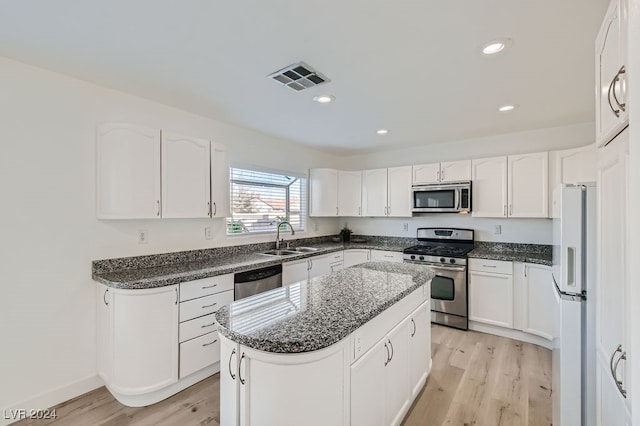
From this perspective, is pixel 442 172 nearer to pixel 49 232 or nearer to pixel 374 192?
pixel 374 192

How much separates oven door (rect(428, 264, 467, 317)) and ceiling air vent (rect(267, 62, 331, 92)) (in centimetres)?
267

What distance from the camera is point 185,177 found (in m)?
2.72

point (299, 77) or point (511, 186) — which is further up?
point (299, 77)

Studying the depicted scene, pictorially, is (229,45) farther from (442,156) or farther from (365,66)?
(442,156)

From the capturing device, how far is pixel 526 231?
12.2ft

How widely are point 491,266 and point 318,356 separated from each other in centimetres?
303

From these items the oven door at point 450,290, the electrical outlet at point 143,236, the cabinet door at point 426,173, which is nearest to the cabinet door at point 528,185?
Answer: the cabinet door at point 426,173

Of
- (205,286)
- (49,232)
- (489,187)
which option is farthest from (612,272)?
(49,232)

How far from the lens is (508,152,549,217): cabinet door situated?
3.33m

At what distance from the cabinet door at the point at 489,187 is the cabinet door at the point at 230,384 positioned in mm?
3502

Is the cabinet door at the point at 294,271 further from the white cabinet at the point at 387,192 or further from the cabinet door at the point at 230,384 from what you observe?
the cabinet door at the point at 230,384

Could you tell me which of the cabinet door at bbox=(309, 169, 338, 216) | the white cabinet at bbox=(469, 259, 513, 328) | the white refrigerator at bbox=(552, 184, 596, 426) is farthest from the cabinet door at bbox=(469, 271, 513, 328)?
the cabinet door at bbox=(309, 169, 338, 216)

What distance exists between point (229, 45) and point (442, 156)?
3474 millimetres

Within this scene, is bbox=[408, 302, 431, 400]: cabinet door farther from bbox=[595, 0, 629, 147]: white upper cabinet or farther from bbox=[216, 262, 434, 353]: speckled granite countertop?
bbox=[595, 0, 629, 147]: white upper cabinet
